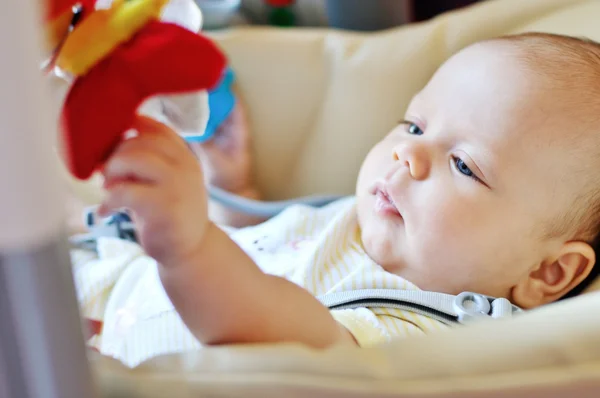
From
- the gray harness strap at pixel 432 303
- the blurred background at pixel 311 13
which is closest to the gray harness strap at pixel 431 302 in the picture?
the gray harness strap at pixel 432 303

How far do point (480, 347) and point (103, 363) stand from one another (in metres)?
0.25

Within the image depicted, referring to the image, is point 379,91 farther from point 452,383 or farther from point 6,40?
point 6,40

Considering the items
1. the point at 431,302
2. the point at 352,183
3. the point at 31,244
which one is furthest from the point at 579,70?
the point at 31,244

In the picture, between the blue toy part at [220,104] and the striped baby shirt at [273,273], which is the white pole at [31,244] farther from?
the blue toy part at [220,104]

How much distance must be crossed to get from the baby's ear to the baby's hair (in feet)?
0.08

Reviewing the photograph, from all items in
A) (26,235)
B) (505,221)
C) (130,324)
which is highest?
(26,235)

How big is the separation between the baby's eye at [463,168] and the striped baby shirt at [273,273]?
0.14 m

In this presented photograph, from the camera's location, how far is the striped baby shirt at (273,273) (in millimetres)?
765

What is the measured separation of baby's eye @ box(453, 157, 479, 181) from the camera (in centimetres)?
79

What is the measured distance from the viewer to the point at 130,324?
841 mm

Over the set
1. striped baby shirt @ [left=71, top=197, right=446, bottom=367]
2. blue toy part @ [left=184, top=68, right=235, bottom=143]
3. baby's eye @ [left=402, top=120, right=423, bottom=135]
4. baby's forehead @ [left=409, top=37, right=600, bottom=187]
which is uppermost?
baby's forehead @ [left=409, top=37, right=600, bottom=187]

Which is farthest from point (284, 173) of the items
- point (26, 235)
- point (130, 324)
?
point (26, 235)

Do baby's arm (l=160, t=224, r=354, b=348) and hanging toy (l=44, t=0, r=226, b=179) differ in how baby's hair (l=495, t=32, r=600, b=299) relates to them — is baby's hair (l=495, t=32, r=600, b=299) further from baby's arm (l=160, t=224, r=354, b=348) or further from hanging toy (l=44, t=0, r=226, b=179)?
hanging toy (l=44, t=0, r=226, b=179)

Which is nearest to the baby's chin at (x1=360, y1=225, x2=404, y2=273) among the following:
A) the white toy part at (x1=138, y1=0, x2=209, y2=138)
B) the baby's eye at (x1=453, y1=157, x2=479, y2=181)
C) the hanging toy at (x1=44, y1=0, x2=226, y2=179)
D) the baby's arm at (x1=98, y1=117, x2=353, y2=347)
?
the baby's eye at (x1=453, y1=157, x2=479, y2=181)
